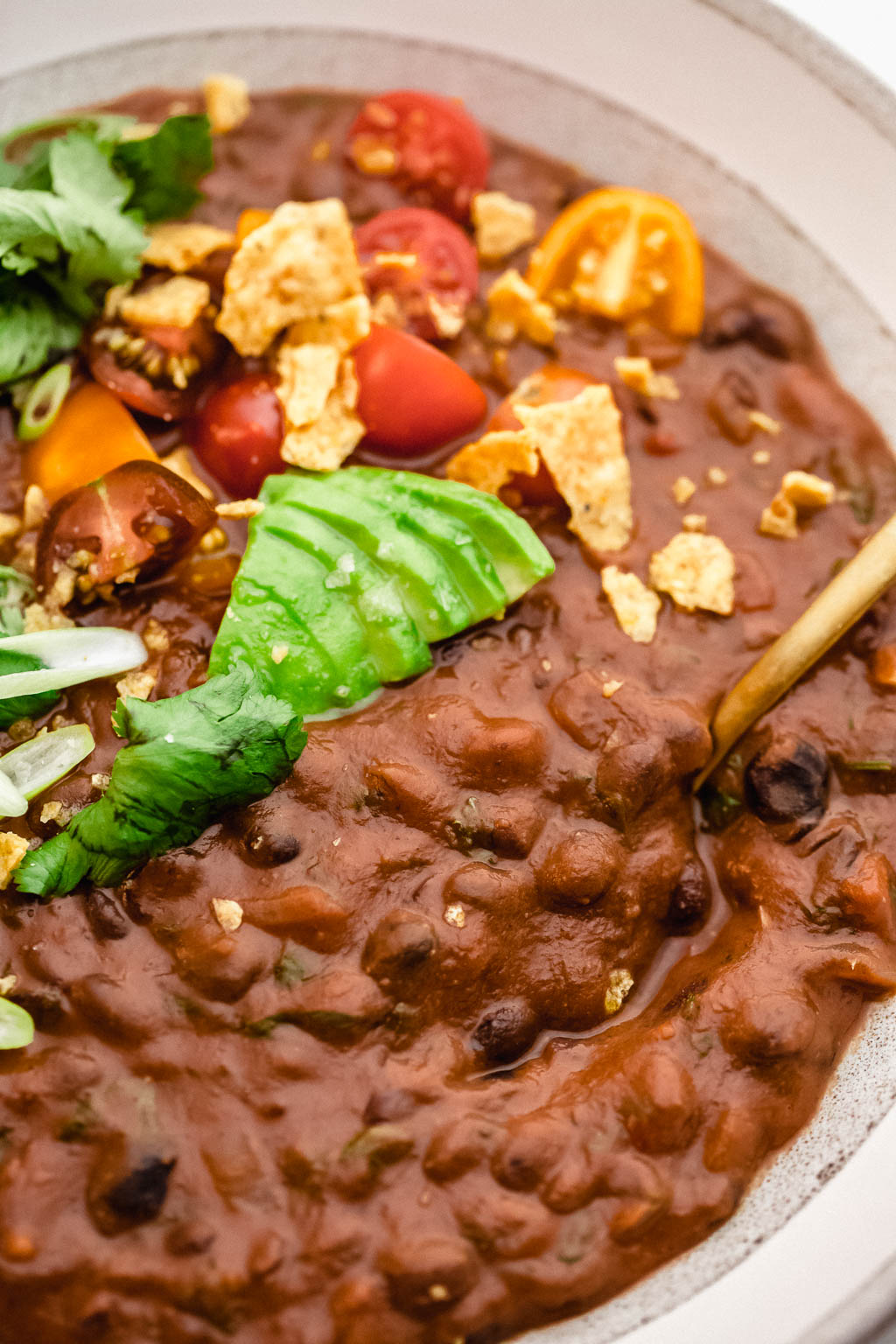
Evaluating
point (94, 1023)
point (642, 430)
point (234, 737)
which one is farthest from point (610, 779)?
point (94, 1023)

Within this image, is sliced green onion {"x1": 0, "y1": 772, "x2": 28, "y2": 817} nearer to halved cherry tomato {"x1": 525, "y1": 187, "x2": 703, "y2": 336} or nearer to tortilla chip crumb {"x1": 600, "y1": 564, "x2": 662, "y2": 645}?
tortilla chip crumb {"x1": 600, "y1": 564, "x2": 662, "y2": 645}

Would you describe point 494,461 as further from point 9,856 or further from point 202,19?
point 202,19

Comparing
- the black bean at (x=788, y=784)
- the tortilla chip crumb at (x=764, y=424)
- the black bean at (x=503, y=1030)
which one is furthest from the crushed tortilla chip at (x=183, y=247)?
the black bean at (x=503, y=1030)

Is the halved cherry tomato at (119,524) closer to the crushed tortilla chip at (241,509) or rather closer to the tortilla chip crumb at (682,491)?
the crushed tortilla chip at (241,509)

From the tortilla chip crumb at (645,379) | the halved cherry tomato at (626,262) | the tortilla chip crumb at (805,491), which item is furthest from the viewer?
the halved cherry tomato at (626,262)

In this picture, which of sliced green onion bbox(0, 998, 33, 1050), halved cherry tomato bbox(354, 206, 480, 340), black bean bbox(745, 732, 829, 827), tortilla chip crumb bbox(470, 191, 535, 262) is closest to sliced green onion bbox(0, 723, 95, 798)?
sliced green onion bbox(0, 998, 33, 1050)

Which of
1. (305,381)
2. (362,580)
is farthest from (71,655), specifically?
(305,381)

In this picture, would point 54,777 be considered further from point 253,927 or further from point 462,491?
point 462,491
